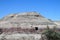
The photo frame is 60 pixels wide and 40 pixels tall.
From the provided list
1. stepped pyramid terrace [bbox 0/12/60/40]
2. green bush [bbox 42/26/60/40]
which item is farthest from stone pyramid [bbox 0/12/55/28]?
green bush [bbox 42/26/60/40]

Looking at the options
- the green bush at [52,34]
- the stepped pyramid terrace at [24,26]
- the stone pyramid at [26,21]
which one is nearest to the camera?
the green bush at [52,34]

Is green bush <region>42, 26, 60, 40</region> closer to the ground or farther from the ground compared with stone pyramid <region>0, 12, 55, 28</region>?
farther from the ground

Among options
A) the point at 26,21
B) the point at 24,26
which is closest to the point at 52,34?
the point at 24,26

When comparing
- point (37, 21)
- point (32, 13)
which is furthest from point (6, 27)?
point (32, 13)

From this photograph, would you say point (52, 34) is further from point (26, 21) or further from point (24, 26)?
point (26, 21)

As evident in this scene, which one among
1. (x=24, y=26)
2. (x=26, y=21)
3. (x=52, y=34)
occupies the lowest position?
(x=24, y=26)

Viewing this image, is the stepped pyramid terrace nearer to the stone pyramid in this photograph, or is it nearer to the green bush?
the stone pyramid

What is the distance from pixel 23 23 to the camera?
183ft

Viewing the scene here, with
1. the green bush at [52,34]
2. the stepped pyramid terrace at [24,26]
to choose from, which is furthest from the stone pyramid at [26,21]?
the green bush at [52,34]

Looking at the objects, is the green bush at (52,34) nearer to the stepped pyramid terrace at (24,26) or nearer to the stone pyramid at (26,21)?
the stepped pyramid terrace at (24,26)

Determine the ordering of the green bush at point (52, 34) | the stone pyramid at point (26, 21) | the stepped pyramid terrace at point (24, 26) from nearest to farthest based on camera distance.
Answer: the green bush at point (52, 34) → the stepped pyramid terrace at point (24, 26) → the stone pyramid at point (26, 21)

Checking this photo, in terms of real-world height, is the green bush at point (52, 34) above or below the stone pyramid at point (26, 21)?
above

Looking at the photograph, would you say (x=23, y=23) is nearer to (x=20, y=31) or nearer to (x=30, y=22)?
(x=30, y=22)

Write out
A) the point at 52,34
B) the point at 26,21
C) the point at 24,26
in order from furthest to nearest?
the point at 26,21 → the point at 24,26 → the point at 52,34
